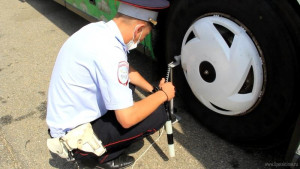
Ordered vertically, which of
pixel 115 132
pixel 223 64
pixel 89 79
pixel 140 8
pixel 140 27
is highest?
pixel 140 8

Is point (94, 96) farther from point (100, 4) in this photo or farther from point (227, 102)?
point (100, 4)

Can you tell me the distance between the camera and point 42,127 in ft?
7.34

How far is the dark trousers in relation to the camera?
1662 mm

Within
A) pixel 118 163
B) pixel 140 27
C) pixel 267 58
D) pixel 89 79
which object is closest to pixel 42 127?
pixel 118 163

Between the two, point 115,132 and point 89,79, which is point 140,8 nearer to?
point 89,79

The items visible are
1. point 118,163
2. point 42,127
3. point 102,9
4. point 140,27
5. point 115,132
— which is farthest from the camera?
point 102,9

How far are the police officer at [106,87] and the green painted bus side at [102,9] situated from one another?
592mm

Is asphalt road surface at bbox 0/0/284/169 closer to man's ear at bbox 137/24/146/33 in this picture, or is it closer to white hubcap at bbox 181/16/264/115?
white hubcap at bbox 181/16/264/115

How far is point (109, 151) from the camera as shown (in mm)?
1756

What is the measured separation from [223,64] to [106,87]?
2.00 feet

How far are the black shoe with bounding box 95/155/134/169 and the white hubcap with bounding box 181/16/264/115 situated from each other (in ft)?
2.03

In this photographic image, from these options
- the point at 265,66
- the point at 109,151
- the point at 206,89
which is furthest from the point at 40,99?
the point at 265,66

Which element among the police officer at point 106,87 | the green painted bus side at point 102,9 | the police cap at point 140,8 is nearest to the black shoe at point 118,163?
the police officer at point 106,87

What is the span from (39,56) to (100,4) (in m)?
1.12
